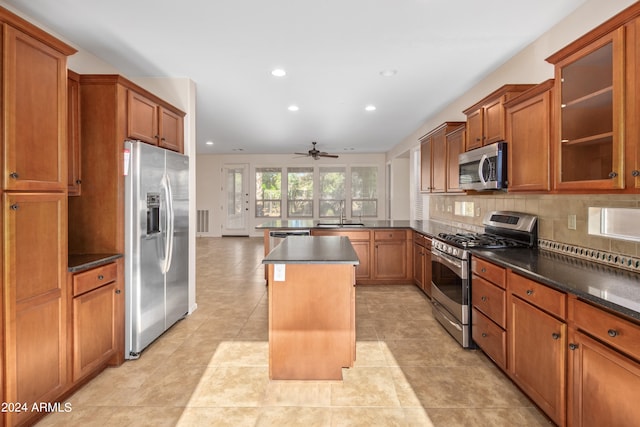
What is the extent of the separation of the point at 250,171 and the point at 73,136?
837cm

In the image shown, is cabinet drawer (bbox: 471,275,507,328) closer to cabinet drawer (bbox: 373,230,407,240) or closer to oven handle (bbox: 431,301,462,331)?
oven handle (bbox: 431,301,462,331)

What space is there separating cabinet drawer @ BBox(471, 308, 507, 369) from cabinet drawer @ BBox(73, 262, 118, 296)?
2884mm

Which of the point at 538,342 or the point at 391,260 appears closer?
the point at 538,342

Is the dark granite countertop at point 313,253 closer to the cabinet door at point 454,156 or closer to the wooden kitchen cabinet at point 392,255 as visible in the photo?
the cabinet door at point 454,156

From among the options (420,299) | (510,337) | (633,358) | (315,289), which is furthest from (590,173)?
(420,299)

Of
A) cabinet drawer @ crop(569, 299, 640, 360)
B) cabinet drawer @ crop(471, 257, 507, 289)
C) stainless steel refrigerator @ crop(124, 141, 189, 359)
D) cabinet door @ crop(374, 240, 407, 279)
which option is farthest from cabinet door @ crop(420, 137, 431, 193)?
cabinet drawer @ crop(569, 299, 640, 360)

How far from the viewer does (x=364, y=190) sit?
10820mm

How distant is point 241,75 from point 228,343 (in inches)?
109

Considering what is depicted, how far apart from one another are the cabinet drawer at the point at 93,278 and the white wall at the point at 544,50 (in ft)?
12.3

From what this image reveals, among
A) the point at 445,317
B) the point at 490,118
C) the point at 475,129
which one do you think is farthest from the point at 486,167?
the point at 445,317

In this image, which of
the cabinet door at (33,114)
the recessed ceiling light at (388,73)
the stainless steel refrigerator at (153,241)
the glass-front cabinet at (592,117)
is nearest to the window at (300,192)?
the recessed ceiling light at (388,73)

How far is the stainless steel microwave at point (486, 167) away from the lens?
9.29 feet

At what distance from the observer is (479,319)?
2773mm

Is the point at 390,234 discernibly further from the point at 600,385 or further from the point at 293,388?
the point at 600,385
